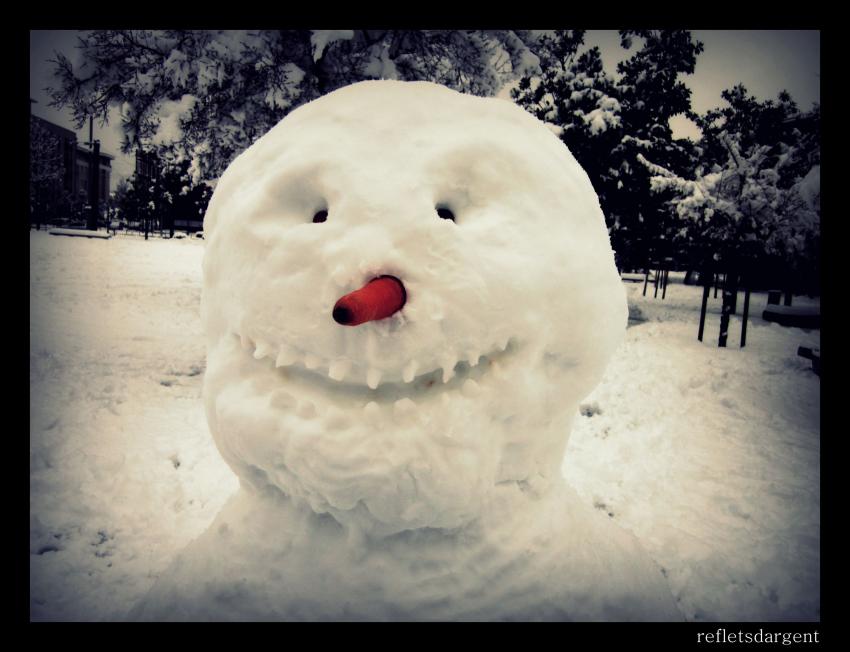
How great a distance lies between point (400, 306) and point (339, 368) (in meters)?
0.22

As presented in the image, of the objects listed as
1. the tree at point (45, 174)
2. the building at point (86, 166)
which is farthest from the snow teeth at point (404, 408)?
the building at point (86, 166)

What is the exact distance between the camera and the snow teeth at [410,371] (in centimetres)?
128

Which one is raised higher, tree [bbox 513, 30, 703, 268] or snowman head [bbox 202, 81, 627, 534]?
tree [bbox 513, 30, 703, 268]

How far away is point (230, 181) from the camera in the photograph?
1668 millimetres

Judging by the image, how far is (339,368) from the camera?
129 cm

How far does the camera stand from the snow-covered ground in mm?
2588

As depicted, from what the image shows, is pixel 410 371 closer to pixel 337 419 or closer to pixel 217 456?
pixel 337 419

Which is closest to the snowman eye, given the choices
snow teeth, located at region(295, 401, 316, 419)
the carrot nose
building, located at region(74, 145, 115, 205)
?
the carrot nose

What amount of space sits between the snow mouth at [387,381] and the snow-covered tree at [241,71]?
3237 millimetres

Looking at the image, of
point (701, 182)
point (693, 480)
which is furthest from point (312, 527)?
point (701, 182)

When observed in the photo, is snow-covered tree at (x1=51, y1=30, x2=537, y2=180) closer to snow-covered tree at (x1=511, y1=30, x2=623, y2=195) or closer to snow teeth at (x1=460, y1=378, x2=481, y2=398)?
snow teeth at (x1=460, y1=378, x2=481, y2=398)

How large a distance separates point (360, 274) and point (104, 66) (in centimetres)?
449

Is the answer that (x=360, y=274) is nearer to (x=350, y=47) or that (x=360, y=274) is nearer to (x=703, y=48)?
(x=703, y=48)

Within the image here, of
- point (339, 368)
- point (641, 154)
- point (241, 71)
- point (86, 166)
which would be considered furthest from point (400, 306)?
point (641, 154)
